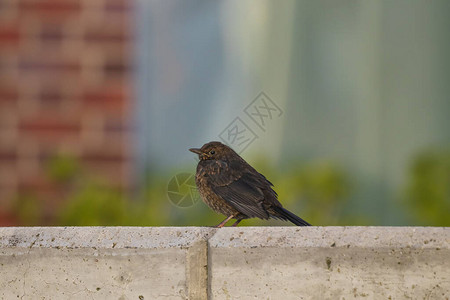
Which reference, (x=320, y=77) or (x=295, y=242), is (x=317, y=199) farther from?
(x=295, y=242)

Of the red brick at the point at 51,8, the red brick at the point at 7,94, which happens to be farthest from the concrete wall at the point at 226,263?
the red brick at the point at 51,8

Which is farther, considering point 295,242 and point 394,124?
point 394,124

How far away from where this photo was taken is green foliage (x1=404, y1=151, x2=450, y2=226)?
8.11 metres

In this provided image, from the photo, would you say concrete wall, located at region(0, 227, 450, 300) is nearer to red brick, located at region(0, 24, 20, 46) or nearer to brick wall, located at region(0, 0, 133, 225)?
brick wall, located at region(0, 0, 133, 225)

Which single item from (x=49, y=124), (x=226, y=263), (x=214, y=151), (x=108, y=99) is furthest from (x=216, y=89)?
(x=226, y=263)

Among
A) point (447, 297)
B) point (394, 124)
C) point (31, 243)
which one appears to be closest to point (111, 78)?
point (394, 124)

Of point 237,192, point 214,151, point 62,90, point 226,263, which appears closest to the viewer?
point 226,263

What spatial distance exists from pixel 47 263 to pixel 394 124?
6.64 metres

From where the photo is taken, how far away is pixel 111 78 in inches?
365

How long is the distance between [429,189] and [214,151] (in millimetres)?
4353

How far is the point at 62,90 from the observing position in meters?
9.32

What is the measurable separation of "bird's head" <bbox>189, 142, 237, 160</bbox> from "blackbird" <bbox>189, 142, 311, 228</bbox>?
0.15 ft

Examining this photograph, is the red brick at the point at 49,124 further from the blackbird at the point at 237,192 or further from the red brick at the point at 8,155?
the blackbird at the point at 237,192

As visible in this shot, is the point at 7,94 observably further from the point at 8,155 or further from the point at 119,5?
the point at 119,5
